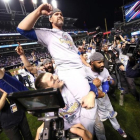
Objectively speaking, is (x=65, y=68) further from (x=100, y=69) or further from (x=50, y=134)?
(x=100, y=69)

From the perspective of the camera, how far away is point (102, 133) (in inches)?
83.5

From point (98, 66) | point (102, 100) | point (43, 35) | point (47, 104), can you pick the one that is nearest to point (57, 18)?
point (43, 35)

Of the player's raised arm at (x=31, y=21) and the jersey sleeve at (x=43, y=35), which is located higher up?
the player's raised arm at (x=31, y=21)

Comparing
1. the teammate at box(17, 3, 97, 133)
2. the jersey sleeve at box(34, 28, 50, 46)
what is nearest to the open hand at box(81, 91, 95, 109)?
the teammate at box(17, 3, 97, 133)

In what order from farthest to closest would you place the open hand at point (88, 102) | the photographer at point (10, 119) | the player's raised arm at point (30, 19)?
the photographer at point (10, 119) → the player's raised arm at point (30, 19) → the open hand at point (88, 102)

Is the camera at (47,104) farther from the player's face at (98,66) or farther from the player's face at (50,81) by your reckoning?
the player's face at (98,66)

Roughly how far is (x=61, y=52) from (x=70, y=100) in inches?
23.6

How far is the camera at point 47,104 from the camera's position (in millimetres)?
715

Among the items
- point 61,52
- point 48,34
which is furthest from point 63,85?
point 48,34

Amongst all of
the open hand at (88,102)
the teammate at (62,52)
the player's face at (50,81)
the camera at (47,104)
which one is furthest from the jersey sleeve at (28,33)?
the open hand at (88,102)

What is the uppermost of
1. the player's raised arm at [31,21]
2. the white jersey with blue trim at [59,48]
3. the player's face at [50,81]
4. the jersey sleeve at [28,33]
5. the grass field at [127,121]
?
the player's raised arm at [31,21]

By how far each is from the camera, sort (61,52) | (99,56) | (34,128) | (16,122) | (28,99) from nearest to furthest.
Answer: (28,99), (61,52), (16,122), (99,56), (34,128)

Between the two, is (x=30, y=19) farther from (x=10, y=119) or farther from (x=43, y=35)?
(x=10, y=119)

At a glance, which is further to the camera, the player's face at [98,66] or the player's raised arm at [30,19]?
the player's face at [98,66]
